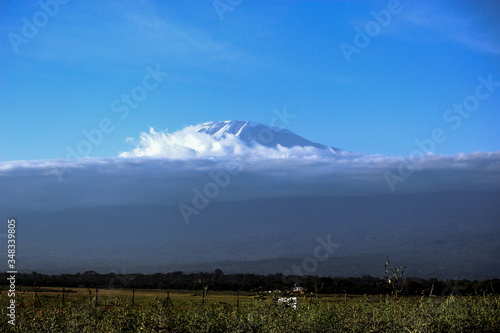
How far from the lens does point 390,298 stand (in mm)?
20172

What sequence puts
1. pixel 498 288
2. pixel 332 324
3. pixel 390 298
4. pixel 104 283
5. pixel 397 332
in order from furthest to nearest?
pixel 104 283
pixel 498 288
pixel 390 298
pixel 332 324
pixel 397 332

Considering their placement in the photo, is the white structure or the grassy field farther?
the white structure

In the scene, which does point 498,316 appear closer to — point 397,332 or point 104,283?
point 397,332

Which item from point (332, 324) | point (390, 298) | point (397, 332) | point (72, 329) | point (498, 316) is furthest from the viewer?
point (390, 298)

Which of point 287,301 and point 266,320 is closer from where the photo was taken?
point 266,320

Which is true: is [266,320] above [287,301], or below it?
below

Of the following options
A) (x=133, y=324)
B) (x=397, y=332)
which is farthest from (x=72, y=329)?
(x=397, y=332)

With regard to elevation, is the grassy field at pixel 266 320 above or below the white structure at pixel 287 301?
below

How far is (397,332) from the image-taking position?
1512 cm

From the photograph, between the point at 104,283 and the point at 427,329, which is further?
the point at 104,283

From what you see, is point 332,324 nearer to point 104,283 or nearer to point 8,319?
point 8,319

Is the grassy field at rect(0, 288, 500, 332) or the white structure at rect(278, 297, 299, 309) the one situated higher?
the white structure at rect(278, 297, 299, 309)

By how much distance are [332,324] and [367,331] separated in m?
1.27

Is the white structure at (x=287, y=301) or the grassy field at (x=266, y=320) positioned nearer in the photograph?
the grassy field at (x=266, y=320)
